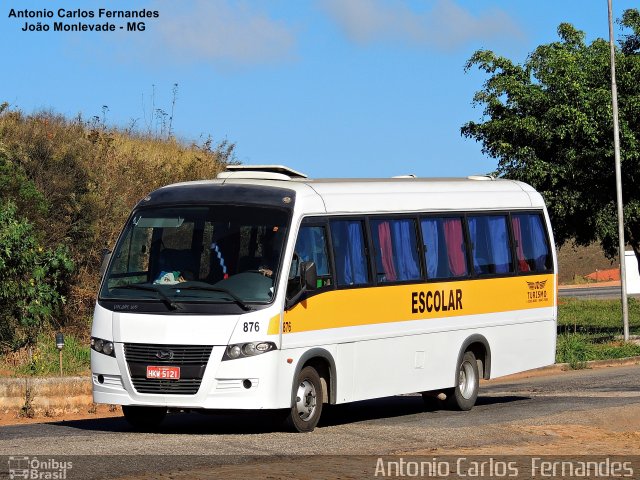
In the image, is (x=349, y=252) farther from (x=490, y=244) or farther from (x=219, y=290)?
(x=490, y=244)

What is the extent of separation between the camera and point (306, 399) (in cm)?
1577

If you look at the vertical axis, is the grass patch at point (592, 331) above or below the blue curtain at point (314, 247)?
below

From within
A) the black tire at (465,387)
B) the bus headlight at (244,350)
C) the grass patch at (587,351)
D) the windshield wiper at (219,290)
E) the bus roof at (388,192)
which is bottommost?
the grass patch at (587,351)

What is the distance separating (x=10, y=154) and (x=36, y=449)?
17504mm

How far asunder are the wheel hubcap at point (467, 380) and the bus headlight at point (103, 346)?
5.57 metres

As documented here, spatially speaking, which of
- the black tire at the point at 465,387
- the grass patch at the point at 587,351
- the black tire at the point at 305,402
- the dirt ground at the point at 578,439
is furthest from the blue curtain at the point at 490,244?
the grass patch at the point at 587,351

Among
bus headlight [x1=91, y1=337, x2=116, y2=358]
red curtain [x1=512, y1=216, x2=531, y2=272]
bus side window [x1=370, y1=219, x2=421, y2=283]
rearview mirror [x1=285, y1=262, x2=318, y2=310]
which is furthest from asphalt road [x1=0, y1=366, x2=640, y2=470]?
red curtain [x1=512, y1=216, x2=531, y2=272]

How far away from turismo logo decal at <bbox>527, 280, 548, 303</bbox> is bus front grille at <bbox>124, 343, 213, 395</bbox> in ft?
22.8

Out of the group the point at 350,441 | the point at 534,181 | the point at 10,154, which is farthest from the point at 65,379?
the point at 534,181

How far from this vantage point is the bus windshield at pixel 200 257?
15297 millimetres

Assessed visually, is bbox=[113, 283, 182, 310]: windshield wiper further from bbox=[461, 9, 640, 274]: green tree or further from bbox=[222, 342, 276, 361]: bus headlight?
bbox=[461, 9, 640, 274]: green tree

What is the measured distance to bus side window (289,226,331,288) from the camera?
15.8 metres

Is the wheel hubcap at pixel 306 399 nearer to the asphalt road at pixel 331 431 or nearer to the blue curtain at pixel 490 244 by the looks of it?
the asphalt road at pixel 331 431

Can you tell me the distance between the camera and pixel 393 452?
13.9m
